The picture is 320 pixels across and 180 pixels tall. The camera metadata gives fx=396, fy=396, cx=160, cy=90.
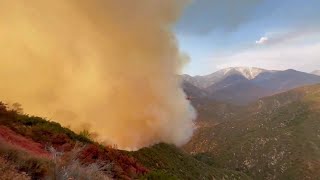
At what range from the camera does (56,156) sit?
50.2 ft

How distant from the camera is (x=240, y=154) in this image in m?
190

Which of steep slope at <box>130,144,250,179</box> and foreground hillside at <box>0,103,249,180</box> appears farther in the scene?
steep slope at <box>130,144,250,179</box>

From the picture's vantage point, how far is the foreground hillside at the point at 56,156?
1453 centimetres

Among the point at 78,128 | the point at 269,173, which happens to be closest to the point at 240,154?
the point at 269,173

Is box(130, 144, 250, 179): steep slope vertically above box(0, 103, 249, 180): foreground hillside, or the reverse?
box(130, 144, 250, 179): steep slope

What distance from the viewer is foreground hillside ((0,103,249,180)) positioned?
14531mm

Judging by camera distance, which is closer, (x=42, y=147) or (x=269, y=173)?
(x=42, y=147)

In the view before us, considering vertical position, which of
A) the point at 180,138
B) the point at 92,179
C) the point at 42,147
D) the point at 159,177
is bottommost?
the point at 92,179

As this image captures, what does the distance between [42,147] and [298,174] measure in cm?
15047

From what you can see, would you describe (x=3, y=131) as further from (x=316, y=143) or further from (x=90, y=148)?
(x=316, y=143)

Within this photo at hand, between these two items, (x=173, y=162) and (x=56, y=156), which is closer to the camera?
(x=56, y=156)

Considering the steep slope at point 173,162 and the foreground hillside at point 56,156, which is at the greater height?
the steep slope at point 173,162

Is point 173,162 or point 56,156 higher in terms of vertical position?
point 173,162

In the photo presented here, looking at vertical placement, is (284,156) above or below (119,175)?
above
